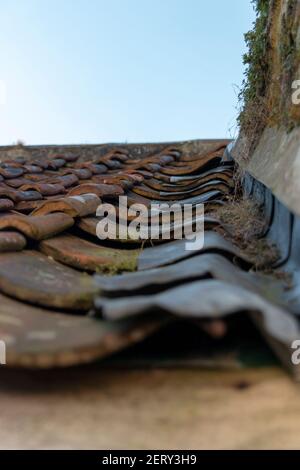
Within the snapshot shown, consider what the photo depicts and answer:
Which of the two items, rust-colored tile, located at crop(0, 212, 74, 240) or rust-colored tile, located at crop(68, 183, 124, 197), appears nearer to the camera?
rust-colored tile, located at crop(0, 212, 74, 240)

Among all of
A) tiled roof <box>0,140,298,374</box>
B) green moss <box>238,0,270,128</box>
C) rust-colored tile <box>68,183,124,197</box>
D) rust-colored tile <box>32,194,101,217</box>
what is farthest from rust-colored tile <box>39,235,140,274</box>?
green moss <box>238,0,270,128</box>

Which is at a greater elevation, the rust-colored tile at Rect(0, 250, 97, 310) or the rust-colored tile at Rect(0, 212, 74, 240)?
the rust-colored tile at Rect(0, 212, 74, 240)

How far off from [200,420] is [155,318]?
0.93ft

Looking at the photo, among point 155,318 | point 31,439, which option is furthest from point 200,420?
point 31,439

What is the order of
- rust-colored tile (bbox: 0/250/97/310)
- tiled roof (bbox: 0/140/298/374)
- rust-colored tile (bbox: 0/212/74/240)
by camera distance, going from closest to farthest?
tiled roof (bbox: 0/140/298/374) → rust-colored tile (bbox: 0/250/97/310) → rust-colored tile (bbox: 0/212/74/240)

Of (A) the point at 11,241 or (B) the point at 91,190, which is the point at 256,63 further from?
(A) the point at 11,241

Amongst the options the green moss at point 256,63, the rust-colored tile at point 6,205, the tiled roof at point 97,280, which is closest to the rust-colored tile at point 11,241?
the tiled roof at point 97,280

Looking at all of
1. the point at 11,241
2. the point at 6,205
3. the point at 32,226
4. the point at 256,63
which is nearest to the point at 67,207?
the point at 32,226

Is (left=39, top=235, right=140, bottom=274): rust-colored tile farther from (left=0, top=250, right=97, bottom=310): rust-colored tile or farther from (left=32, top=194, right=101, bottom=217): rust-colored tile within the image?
(left=32, top=194, right=101, bottom=217): rust-colored tile

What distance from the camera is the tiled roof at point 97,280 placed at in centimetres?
99

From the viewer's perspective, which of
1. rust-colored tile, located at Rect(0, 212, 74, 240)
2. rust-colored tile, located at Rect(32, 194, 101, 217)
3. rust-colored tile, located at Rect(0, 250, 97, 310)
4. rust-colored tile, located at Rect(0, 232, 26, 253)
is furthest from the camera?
rust-colored tile, located at Rect(32, 194, 101, 217)

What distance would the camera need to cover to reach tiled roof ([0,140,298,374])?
989 mm

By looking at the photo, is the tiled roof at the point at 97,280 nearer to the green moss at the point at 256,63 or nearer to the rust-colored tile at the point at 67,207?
the rust-colored tile at the point at 67,207

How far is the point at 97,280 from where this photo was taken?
137cm
